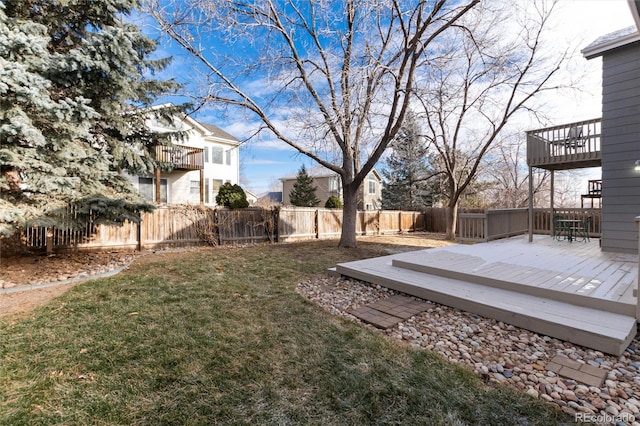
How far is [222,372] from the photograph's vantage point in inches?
96.0

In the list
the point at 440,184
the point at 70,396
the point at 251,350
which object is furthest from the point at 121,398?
the point at 440,184

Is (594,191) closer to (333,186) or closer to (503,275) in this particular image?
(503,275)

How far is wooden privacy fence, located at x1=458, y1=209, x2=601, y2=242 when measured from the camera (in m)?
8.47

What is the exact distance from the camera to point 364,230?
1520cm

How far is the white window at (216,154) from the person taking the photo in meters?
18.8

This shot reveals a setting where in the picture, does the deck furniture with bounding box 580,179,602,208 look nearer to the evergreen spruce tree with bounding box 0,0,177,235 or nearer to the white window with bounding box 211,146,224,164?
the evergreen spruce tree with bounding box 0,0,177,235

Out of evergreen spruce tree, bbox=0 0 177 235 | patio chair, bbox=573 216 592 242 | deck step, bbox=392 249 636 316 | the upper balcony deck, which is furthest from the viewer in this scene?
patio chair, bbox=573 216 592 242

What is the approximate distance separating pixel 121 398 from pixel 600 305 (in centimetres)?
490

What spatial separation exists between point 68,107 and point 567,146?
36.0 feet

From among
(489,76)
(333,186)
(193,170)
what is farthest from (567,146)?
(333,186)

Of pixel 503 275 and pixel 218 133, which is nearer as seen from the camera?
pixel 503 275

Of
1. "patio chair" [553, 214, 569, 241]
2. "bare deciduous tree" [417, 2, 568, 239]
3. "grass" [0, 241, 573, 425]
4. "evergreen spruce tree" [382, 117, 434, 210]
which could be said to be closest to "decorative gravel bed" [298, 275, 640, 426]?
"grass" [0, 241, 573, 425]

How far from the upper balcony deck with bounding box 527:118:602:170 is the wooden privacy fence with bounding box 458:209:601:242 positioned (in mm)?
1823

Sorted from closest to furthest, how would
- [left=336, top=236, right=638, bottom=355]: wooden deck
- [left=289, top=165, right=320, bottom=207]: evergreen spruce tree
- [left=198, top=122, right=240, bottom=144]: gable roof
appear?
[left=336, top=236, right=638, bottom=355]: wooden deck, [left=198, top=122, right=240, bottom=144]: gable roof, [left=289, top=165, right=320, bottom=207]: evergreen spruce tree
